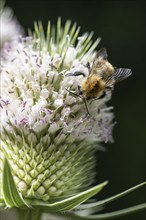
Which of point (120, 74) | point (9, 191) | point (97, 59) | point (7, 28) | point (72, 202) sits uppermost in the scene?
point (7, 28)

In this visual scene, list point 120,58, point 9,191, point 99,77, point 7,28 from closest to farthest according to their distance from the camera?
point 9,191, point 99,77, point 7,28, point 120,58

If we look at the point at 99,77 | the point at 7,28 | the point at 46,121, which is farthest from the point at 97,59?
the point at 7,28

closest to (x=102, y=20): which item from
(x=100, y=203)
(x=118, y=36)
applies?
(x=118, y=36)

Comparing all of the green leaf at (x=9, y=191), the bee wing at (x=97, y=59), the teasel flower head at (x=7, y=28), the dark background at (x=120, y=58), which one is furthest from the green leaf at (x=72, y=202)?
the dark background at (x=120, y=58)

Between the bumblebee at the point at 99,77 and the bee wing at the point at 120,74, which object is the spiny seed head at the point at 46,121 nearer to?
the bumblebee at the point at 99,77

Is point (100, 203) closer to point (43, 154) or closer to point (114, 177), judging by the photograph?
point (43, 154)

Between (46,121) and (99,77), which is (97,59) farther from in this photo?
(46,121)
